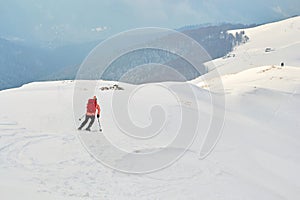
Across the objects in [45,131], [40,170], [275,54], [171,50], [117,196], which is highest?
[171,50]

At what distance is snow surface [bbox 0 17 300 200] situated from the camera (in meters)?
8.34

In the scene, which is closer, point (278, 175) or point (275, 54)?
point (278, 175)

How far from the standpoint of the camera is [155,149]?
11.3m

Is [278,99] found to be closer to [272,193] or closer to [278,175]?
[278,175]

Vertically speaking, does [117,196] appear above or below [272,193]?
above

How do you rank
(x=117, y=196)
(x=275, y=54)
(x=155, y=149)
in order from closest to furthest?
(x=117, y=196), (x=155, y=149), (x=275, y=54)

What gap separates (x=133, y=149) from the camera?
11062mm

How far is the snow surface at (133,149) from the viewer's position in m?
8.34

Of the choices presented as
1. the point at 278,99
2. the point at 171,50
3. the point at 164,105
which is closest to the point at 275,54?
the point at 171,50

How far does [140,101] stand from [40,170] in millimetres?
8290

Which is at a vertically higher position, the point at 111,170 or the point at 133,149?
the point at 133,149

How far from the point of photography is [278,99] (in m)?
21.3

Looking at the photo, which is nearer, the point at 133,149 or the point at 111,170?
the point at 111,170

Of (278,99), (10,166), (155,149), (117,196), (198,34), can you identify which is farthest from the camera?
(198,34)
